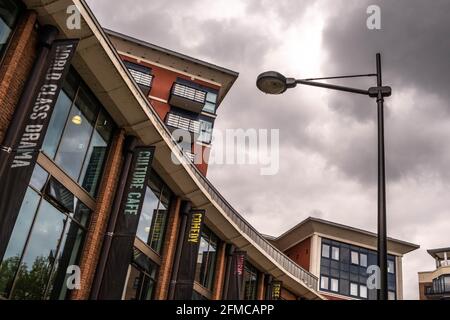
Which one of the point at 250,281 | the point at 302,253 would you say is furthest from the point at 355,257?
the point at 250,281

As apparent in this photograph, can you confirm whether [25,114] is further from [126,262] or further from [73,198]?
[126,262]

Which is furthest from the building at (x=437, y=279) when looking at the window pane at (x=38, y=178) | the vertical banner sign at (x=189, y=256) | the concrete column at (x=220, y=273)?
the window pane at (x=38, y=178)

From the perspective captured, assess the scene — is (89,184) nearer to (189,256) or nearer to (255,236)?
(189,256)

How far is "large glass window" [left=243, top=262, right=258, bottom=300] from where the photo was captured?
32.6 meters

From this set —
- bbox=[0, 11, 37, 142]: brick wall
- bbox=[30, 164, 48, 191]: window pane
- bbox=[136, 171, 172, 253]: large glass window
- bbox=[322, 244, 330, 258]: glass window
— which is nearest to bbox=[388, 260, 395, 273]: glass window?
bbox=[322, 244, 330, 258]: glass window

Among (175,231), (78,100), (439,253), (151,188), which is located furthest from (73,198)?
(439,253)

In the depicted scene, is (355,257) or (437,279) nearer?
(355,257)

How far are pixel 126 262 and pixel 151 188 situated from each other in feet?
18.0

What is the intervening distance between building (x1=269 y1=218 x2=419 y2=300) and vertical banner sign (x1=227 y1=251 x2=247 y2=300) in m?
17.5

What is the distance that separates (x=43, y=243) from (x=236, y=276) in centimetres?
1525

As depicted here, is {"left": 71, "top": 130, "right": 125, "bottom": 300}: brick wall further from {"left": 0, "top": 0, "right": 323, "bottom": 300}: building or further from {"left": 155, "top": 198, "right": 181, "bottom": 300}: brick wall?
{"left": 155, "top": 198, "right": 181, "bottom": 300}: brick wall

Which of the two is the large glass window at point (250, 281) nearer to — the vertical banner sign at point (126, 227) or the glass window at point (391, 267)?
the vertical banner sign at point (126, 227)

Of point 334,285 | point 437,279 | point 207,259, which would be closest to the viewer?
point 207,259

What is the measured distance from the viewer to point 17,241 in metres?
14.2
